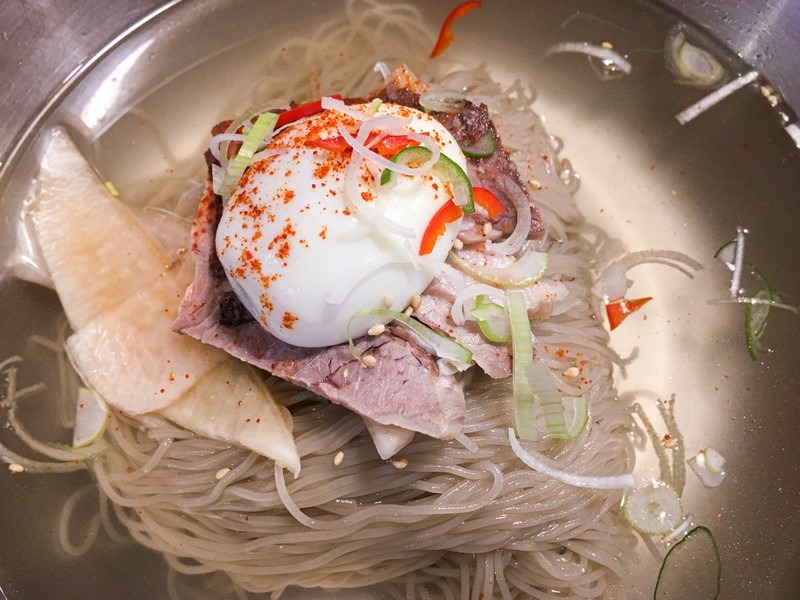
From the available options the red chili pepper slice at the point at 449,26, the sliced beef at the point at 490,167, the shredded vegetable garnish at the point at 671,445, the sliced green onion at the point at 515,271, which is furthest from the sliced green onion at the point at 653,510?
the red chili pepper slice at the point at 449,26

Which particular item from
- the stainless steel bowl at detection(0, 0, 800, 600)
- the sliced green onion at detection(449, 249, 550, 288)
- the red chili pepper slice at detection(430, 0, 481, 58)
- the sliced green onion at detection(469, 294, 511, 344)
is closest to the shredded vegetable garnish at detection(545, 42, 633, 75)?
the stainless steel bowl at detection(0, 0, 800, 600)

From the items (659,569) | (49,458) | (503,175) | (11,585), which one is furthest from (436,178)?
(11,585)

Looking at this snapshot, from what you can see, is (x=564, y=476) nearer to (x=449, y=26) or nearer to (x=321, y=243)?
(x=321, y=243)

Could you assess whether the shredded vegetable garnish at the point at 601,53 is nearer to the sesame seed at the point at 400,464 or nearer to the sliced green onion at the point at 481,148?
the sliced green onion at the point at 481,148

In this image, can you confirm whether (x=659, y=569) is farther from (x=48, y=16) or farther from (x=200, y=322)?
(x=48, y=16)

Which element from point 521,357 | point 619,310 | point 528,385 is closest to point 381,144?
point 521,357
